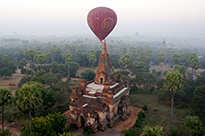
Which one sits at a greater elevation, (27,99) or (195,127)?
(27,99)

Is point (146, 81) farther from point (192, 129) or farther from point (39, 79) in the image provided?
point (39, 79)

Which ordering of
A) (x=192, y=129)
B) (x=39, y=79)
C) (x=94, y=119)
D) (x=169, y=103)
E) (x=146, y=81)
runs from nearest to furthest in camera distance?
1. (x=192, y=129)
2. (x=94, y=119)
3. (x=169, y=103)
4. (x=39, y=79)
5. (x=146, y=81)

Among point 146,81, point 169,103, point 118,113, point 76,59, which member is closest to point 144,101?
point 169,103

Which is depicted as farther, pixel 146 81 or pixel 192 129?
pixel 146 81

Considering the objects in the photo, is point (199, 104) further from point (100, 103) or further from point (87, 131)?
point (87, 131)

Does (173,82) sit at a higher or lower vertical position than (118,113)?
higher

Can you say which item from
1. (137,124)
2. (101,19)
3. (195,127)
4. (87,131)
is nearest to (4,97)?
(87,131)

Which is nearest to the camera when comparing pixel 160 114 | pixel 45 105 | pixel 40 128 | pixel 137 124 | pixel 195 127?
pixel 40 128

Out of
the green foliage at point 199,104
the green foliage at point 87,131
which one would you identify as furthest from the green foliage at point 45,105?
the green foliage at point 199,104
